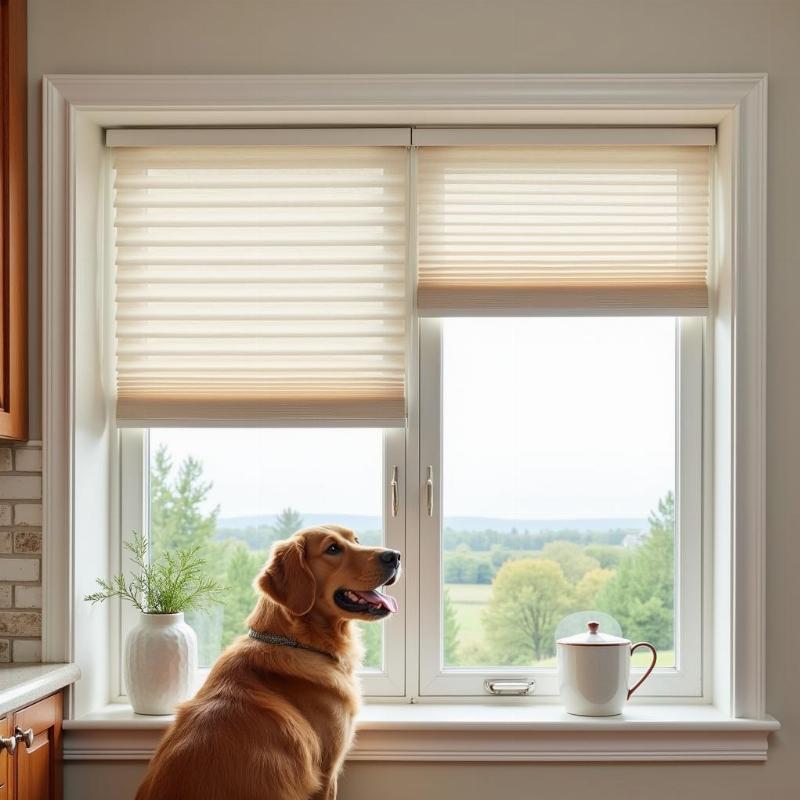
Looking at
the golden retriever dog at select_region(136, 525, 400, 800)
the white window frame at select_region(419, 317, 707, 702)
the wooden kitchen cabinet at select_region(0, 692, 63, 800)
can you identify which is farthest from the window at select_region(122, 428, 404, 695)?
the wooden kitchen cabinet at select_region(0, 692, 63, 800)

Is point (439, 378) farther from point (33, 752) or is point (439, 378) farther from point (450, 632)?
point (33, 752)

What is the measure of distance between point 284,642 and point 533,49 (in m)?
1.54

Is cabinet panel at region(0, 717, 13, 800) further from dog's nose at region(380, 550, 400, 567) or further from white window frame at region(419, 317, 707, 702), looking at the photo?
white window frame at region(419, 317, 707, 702)

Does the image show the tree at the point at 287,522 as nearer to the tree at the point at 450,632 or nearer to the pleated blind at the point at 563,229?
the tree at the point at 450,632

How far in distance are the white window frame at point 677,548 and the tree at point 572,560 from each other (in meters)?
0.24

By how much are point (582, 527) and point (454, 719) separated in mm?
612

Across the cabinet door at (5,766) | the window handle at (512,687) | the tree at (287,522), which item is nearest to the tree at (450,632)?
the window handle at (512,687)

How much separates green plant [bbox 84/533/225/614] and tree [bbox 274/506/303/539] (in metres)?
0.21

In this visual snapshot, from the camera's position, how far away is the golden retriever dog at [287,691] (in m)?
2.05

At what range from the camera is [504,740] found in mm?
2488

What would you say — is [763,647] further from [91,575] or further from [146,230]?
[146,230]

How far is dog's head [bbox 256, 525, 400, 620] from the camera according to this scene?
2283 millimetres

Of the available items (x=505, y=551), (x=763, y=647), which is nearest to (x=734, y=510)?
(x=763, y=647)

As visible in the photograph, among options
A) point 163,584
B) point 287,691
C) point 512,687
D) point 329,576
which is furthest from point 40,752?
point 512,687
